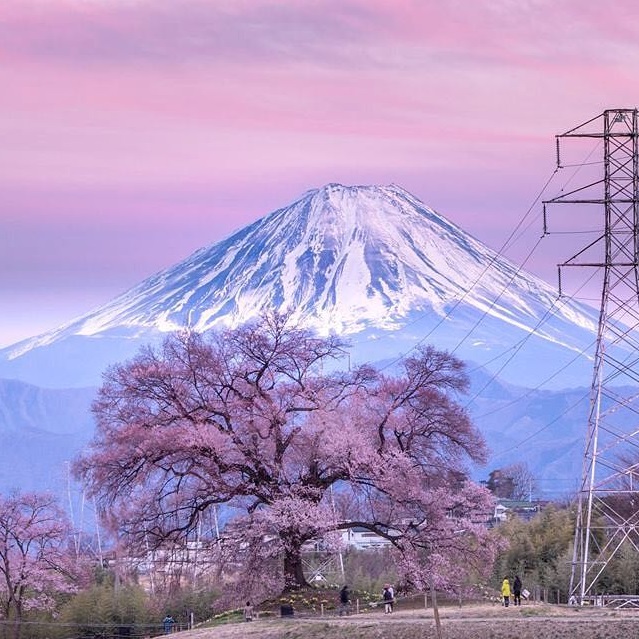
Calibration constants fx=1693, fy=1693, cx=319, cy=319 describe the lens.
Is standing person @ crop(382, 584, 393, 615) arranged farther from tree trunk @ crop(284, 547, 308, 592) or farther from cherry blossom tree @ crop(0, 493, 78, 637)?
cherry blossom tree @ crop(0, 493, 78, 637)

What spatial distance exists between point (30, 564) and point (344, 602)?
101ft

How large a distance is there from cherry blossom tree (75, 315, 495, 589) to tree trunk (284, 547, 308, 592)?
7cm

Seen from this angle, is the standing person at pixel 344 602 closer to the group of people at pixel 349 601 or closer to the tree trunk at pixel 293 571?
the group of people at pixel 349 601

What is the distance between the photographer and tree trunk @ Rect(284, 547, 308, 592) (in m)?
68.7

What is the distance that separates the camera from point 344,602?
65.6m

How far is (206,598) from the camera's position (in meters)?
86.6

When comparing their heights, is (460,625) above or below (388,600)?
below

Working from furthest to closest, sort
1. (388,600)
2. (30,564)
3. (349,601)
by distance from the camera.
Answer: (30,564) → (349,601) → (388,600)

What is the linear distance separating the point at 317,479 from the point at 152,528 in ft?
23.3

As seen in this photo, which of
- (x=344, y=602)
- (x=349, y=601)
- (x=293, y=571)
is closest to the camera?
(x=344, y=602)

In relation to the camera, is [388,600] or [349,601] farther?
Result: [349,601]

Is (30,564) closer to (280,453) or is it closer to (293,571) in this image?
(293,571)

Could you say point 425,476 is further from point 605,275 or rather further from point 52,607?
point 52,607

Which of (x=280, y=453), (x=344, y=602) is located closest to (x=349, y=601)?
(x=344, y=602)
